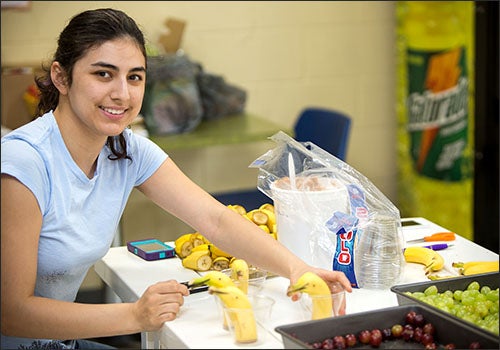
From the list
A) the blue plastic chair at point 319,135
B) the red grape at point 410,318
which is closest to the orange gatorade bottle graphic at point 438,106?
the blue plastic chair at point 319,135

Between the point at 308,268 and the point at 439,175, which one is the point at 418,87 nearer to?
the point at 439,175

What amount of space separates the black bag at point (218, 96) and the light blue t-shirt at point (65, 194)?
6.43 feet

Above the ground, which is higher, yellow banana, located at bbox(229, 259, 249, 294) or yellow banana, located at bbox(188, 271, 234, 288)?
yellow banana, located at bbox(188, 271, 234, 288)

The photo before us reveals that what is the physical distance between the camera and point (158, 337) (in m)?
1.93

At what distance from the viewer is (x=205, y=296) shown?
205 centimetres

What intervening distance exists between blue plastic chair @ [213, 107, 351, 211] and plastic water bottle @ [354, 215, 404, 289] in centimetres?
156

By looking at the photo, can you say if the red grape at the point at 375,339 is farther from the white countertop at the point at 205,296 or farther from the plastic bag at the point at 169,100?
the plastic bag at the point at 169,100

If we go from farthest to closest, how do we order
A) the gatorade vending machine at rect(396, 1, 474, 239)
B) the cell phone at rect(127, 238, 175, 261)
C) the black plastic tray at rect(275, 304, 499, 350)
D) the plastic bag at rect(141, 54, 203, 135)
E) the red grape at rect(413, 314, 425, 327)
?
the gatorade vending machine at rect(396, 1, 474, 239)
the plastic bag at rect(141, 54, 203, 135)
the cell phone at rect(127, 238, 175, 261)
the red grape at rect(413, 314, 425, 327)
the black plastic tray at rect(275, 304, 499, 350)

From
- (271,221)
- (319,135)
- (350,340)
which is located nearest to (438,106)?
(319,135)

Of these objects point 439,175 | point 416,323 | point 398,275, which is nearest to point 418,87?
point 439,175

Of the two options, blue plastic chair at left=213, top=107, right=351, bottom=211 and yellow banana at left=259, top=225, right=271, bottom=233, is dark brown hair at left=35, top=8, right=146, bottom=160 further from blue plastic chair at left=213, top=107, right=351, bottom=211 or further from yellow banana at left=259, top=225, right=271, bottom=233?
blue plastic chair at left=213, top=107, right=351, bottom=211

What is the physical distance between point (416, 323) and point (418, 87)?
3046 millimetres

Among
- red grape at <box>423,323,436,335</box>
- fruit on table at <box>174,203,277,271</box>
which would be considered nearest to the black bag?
fruit on table at <box>174,203,277,271</box>

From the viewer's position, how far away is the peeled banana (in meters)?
2.17
